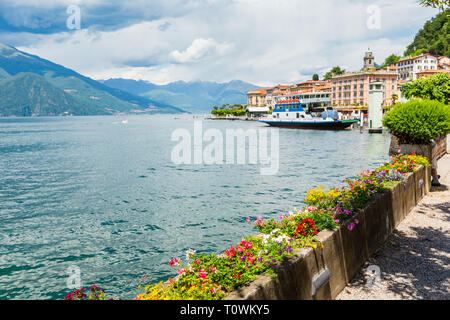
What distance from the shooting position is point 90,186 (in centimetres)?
2150

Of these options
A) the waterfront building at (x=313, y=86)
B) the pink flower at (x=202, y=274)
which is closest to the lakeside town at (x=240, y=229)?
the pink flower at (x=202, y=274)

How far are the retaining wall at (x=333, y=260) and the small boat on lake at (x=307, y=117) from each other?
230 feet

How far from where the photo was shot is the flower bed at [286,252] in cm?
371

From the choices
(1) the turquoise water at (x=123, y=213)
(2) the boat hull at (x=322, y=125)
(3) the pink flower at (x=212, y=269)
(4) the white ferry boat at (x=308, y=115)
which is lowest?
(1) the turquoise water at (x=123, y=213)

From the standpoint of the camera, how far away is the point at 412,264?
20.2 feet

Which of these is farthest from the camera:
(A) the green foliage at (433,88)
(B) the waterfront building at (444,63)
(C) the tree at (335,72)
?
(C) the tree at (335,72)

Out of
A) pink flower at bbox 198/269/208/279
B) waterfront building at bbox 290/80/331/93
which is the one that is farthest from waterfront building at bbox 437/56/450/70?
pink flower at bbox 198/269/208/279

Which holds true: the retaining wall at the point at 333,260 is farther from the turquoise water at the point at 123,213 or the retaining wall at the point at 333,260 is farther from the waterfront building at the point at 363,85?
the waterfront building at the point at 363,85

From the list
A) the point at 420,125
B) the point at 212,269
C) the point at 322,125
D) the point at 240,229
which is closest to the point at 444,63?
the point at 322,125

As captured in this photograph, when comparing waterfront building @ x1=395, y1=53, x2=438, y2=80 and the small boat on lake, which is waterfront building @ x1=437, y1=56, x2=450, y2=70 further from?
the small boat on lake

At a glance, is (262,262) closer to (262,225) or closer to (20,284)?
(262,225)

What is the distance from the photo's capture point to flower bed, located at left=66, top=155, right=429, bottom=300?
3.71 metres

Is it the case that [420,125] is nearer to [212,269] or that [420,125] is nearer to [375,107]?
[212,269]
